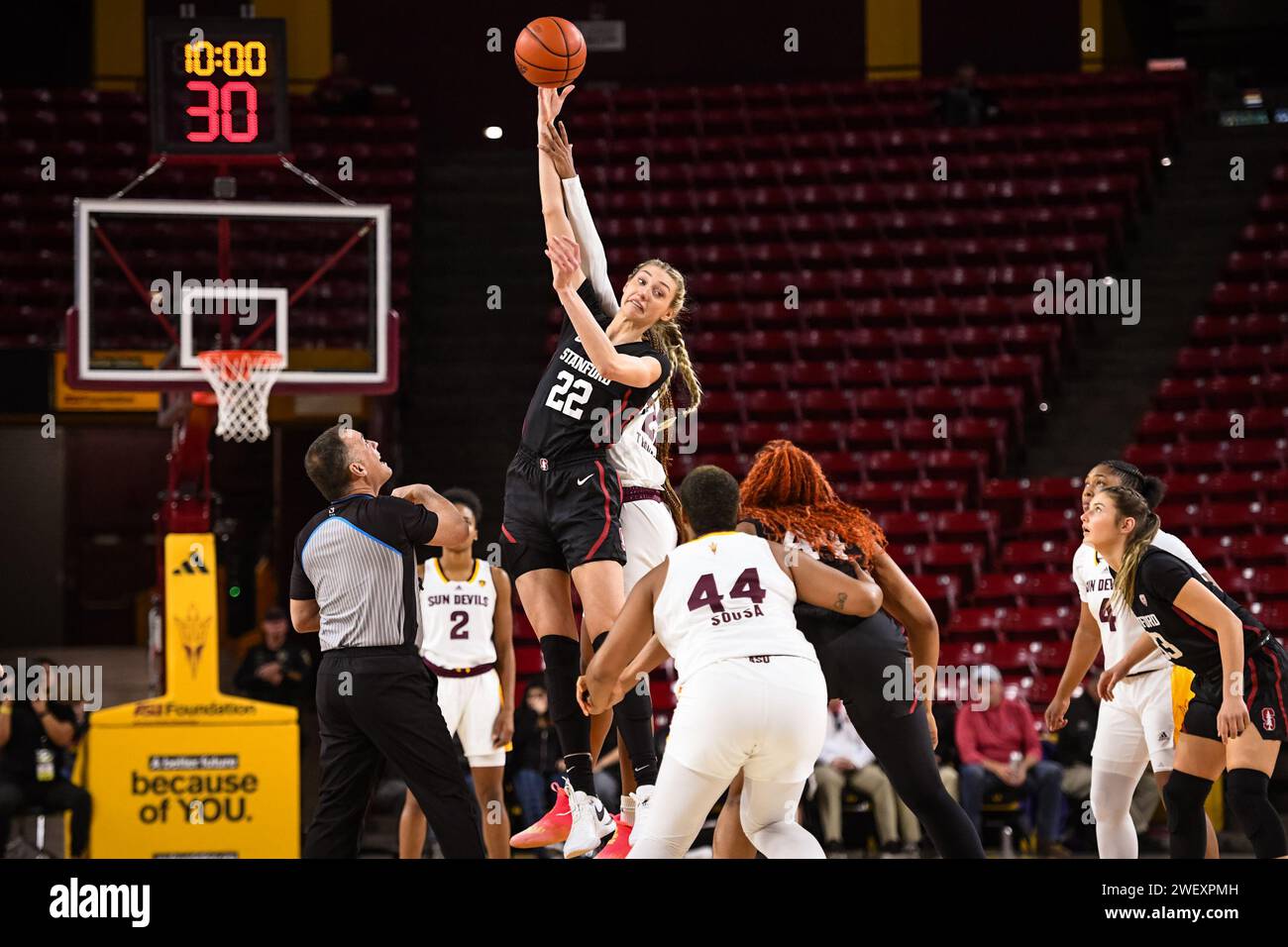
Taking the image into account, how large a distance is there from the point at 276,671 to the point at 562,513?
5.38m

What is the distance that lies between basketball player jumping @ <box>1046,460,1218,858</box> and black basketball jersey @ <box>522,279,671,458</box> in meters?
1.79

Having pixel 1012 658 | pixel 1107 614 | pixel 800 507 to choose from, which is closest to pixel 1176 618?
pixel 1107 614

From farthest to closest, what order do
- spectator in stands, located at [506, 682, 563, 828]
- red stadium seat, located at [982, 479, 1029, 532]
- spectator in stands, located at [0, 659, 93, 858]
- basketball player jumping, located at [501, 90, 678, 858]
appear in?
red stadium seat, located at [982, 479, 1029, 532] < spectator in stands, located at [506, 682, 563, 828] < spectator in stands, located at [0, 659, 93, 858] < basketball player jumping, located at [501, 90, 678, 858]

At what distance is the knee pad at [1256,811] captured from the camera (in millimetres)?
5902

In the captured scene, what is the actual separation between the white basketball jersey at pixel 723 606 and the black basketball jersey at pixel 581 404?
77cm

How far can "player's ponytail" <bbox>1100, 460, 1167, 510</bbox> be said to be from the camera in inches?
251

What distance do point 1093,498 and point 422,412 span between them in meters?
9.42

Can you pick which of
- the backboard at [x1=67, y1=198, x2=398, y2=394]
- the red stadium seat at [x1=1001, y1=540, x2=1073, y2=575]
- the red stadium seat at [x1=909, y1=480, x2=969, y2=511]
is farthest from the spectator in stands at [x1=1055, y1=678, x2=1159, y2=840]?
the backboard at [x1=67, y1=198, x2=398, y2=394]

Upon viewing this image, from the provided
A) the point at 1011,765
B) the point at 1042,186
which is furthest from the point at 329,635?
the point at 1042,186

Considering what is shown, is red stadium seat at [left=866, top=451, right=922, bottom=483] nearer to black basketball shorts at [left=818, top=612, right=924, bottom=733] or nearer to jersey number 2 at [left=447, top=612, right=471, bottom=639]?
jersey number 2 at [left=447, top=612, right=471, bottom=639]

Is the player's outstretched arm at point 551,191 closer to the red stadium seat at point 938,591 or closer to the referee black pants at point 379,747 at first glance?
the referee black pants at point 379,747

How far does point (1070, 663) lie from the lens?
6.70 metres

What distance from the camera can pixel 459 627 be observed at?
8.83 m
